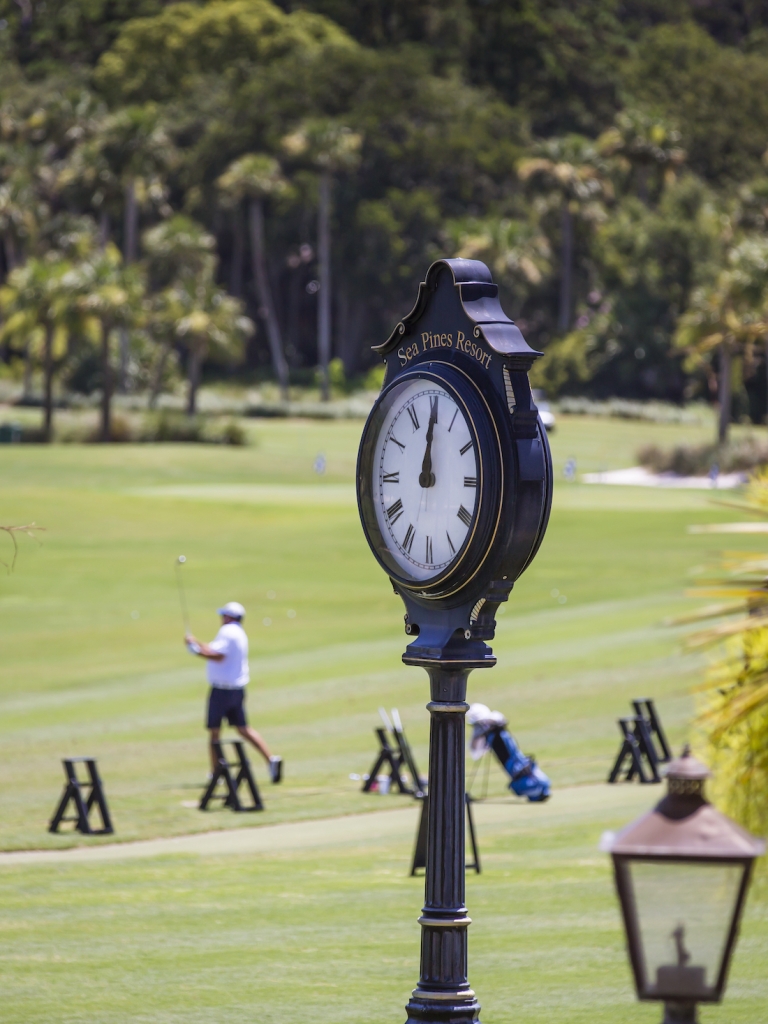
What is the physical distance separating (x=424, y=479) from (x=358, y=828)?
8.81m

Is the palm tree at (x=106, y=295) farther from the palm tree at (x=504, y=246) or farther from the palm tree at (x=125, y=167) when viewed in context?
the palm tree at (x=504, y=246)

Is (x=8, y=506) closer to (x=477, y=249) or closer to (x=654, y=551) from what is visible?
(x=654, y=551)

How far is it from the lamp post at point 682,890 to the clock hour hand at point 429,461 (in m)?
3.39

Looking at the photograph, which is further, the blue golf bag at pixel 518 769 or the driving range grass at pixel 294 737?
the blue golf bag at pixel 518 769

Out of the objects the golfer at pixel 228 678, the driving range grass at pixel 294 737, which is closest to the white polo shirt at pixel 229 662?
the golfer at pixel 228 678

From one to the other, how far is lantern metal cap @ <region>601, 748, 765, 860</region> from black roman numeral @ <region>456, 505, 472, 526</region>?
316 cm

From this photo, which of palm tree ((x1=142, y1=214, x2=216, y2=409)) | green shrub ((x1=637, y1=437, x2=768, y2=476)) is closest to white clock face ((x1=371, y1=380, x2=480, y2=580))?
green shrub ((x1=637, y1=437, x2=768, y2=476))

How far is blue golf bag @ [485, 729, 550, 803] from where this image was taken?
16.6 m

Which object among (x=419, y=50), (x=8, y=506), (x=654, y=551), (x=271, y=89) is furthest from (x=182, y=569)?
(x=419, y=50)

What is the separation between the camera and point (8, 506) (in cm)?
4103

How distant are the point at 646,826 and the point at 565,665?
2159 cm

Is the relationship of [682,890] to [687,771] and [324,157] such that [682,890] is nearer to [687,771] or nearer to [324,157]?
[687,771]

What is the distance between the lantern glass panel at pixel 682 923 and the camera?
409cm

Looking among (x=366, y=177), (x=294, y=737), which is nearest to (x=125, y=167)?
(x=366, y=177)
